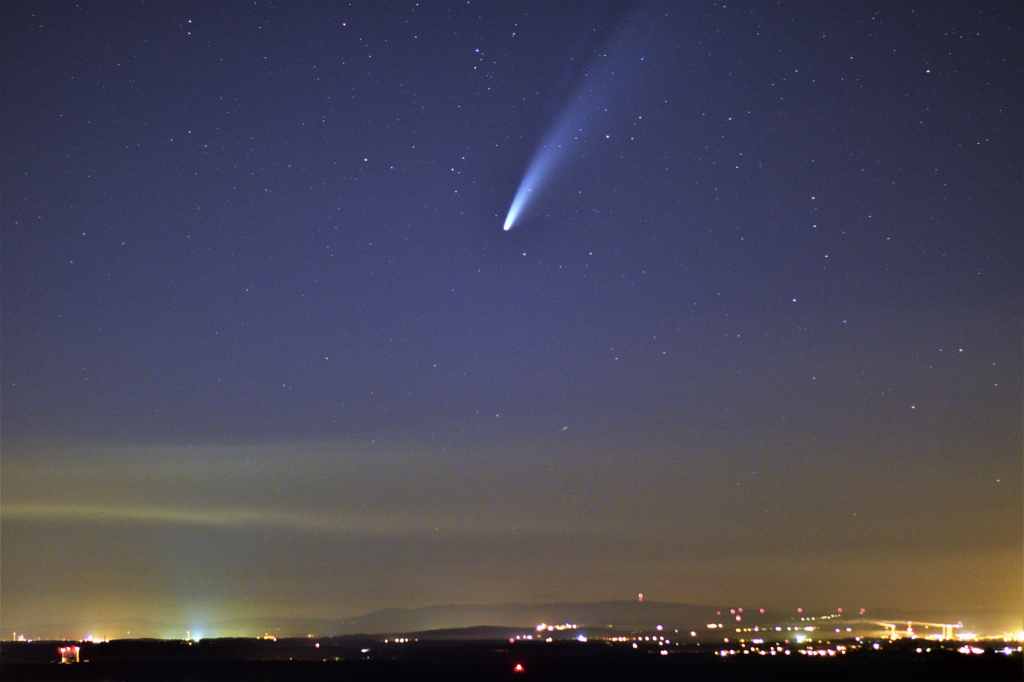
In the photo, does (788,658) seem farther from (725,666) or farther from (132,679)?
(132,679)

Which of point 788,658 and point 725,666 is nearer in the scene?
point 725,666

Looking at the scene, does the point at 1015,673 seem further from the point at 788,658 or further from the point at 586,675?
the point at 788,658

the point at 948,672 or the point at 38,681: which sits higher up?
the point at 38,681

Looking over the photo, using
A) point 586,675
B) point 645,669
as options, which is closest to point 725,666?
point 645,669

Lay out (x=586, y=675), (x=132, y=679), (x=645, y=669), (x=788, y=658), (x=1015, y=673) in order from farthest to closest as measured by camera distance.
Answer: (x=788, y=658), (x=645, y=669), (x=586, y=675), (x=132, y=679), (x=1015, y=673)

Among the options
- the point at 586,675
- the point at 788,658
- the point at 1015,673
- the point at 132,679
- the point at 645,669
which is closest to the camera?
the point at 1015,673

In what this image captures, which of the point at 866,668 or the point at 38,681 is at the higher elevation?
the point at 38,681

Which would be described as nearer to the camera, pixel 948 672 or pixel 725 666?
pixel 948 672

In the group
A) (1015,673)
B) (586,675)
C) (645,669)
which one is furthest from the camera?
(645,669)

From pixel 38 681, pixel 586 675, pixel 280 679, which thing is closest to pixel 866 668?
pixel 586 675
